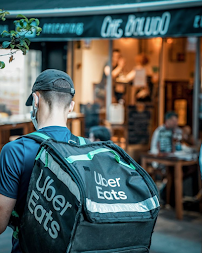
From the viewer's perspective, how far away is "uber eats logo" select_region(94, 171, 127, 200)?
1831 mm

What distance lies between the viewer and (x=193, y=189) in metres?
7.41

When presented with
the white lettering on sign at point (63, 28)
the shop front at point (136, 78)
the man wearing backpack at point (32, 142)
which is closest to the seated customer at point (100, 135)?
the white lettering on sign at point (63, 28)

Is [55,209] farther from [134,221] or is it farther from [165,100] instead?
[165,100]

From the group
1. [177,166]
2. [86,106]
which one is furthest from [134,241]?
[86,106]

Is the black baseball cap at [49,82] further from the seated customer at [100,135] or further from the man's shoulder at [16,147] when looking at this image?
the seated customer at [100,135]

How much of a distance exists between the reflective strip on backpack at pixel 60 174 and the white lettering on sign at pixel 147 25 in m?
3.77

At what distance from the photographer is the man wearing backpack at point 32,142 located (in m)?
1.98

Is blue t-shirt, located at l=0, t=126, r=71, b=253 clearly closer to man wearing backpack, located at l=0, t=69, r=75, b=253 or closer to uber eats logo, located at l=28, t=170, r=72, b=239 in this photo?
man wearing backpack, located at l=0, t=69, r=75, b=253

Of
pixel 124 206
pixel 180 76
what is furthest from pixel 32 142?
pixel 180 76

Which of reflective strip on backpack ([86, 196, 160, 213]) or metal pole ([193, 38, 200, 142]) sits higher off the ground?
metal pole ([193, 38, 200, 142])

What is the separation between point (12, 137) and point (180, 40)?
3.97 meters

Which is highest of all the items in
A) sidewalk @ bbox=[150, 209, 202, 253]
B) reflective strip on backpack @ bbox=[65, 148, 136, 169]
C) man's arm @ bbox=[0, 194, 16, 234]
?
reflective strip on backpack @ bbox=[65, 148, 136, 169]

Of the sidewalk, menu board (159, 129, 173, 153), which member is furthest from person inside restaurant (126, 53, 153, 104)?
the sidewalk

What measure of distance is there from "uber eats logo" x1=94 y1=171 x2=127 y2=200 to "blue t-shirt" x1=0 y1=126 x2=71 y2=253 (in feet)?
1.09
